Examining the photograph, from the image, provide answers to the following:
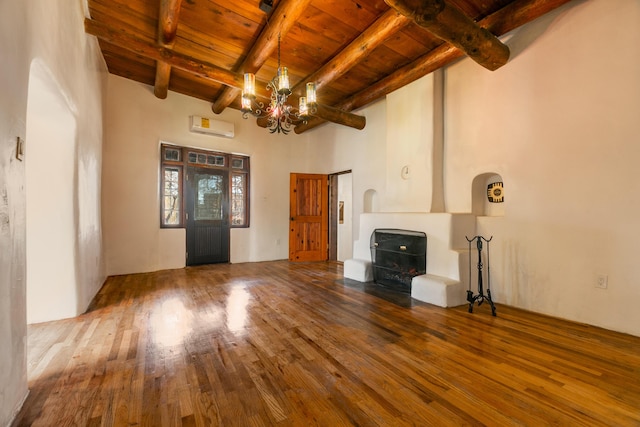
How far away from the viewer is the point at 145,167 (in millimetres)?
5008

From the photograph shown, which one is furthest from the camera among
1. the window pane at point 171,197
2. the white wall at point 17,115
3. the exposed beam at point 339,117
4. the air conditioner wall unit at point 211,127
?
the air conditioner wall unit at point 211,127

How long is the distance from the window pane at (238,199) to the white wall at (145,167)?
204 mm

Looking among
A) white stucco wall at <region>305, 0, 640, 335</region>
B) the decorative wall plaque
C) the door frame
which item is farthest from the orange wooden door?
the decorative wall plaque

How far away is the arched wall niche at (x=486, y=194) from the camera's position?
3602 millimetres

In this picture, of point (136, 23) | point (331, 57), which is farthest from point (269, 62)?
point (136, 23)

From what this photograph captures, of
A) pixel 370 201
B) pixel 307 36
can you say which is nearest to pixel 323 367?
pixel 307 36

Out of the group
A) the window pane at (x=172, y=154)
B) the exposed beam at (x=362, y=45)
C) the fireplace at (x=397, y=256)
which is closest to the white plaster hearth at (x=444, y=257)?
the fireplace at (x=397, y=256)

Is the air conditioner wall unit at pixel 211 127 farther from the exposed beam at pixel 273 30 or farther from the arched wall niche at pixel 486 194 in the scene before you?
the arched wall niche at pixel 486 194

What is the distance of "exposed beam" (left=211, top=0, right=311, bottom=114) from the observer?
2.87 meters

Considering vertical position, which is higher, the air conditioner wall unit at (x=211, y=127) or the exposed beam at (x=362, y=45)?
the exposed beam at (x=362, y=45)

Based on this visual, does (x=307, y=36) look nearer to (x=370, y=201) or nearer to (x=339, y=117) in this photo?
(x=339, y=117)

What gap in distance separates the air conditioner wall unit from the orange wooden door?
1.68m

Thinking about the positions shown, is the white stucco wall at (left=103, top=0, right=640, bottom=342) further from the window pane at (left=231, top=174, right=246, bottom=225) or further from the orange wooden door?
the orange wooden door

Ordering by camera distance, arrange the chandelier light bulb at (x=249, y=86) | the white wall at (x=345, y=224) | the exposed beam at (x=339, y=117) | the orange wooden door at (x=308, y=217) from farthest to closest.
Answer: the white wall at (x=345, y=224) → the orange wooden door at (x=308, y=217) → the exposed beam at (x=339, y=117) → the chandelier light bulb at (x=249, y=86)
